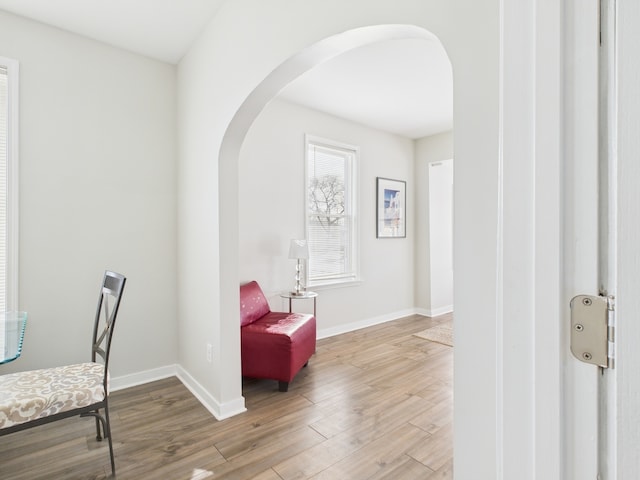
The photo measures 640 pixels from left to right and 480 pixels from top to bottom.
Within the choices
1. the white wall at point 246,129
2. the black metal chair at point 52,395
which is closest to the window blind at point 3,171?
the black metal chair at point 52,395

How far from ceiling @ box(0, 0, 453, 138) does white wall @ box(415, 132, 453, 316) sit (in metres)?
1.02

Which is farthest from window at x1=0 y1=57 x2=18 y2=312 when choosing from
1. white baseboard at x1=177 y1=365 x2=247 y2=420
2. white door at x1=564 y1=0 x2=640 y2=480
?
white door at x1=564 y1=0 x2=640 y2=480

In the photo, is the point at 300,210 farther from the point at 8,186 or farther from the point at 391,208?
the point at 8,186

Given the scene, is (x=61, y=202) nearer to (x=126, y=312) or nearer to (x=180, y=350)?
(x=126, y=312)

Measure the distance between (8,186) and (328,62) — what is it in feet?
8.41

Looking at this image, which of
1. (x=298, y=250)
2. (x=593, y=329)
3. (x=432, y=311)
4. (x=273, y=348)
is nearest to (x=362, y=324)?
(x=432, y=311)

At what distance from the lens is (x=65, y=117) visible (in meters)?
2.60

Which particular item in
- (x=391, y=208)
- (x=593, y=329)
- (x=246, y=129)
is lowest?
(x=593, y=329)

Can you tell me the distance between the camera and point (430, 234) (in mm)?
5270

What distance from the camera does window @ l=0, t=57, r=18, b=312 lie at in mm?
2383

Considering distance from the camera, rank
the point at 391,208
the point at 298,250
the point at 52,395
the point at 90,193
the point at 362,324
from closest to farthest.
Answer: the point at 52,395, the point at 90,193, the point at 298,250, the point at 362,324, the point at 391,208

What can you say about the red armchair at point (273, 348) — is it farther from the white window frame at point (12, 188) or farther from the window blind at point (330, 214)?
the white window frame at point (12, 188)

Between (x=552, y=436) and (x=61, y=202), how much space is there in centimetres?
313

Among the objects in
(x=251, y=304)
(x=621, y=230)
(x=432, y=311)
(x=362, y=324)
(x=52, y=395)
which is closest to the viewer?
(x=621, y=230)
